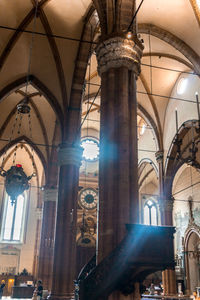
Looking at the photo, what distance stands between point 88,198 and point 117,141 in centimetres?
1757

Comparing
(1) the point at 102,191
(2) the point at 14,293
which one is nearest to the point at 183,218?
(2) the point at 14,293

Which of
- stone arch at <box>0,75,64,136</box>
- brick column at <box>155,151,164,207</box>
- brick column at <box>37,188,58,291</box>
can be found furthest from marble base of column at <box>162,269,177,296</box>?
stone arch at <box>0,75,64,136</box>

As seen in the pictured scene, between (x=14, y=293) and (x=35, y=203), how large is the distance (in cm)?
963

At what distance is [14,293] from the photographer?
710 inches

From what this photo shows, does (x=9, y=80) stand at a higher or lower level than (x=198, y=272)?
higher

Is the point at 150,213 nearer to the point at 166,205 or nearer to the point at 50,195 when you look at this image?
the point at 166,205

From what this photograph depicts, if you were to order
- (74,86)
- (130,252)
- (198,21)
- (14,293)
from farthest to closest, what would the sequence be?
(14,293), (74,86), (198,21), (130,252)

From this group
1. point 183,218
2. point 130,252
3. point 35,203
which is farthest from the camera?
point 35,203

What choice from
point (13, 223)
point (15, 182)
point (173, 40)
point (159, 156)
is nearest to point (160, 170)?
point (159, 156)

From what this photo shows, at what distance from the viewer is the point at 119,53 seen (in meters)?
8.54

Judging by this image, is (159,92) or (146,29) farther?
(159,92)

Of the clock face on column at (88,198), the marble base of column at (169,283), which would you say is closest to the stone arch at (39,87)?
the marble base of column at (169,283)

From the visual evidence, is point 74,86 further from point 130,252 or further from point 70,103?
point 130,252

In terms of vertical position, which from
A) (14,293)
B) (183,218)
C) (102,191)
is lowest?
(14,293)
